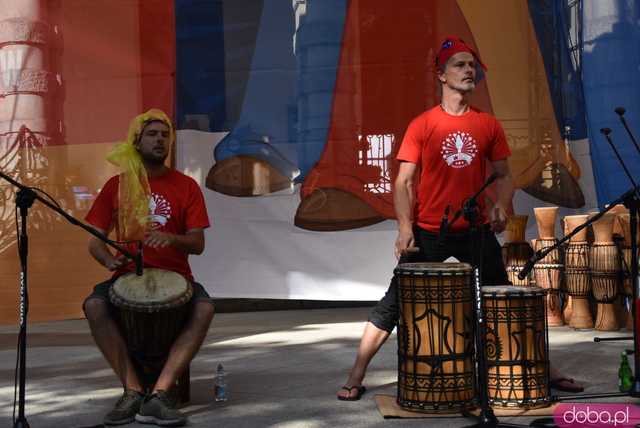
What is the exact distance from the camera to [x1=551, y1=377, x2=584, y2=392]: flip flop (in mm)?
4184

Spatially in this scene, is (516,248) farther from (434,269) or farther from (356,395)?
(434,269)

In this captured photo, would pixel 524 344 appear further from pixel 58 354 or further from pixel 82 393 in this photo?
pixel 58 354

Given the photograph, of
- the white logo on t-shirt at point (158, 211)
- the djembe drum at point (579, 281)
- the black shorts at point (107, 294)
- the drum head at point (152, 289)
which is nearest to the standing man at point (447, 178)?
the black shorts at point (107, 294)

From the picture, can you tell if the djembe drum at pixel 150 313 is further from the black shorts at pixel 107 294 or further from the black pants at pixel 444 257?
the black pants at pixel 444 257

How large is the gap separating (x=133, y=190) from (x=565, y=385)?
2.23 metres

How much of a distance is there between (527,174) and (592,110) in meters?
0.68

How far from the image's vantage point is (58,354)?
5.91 m

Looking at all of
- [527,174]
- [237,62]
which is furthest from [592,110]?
[237,62]

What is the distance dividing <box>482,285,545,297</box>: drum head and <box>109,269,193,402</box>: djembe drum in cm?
133

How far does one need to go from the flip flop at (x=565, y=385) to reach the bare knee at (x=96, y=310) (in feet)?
7.05

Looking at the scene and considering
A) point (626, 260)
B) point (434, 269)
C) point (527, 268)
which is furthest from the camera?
point (626, 260)

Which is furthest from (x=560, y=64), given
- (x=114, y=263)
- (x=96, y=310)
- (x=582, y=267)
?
(x=96, y=310)

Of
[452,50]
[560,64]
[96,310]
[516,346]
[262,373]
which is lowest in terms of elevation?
[262,373]

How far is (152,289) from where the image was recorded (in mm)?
3832
